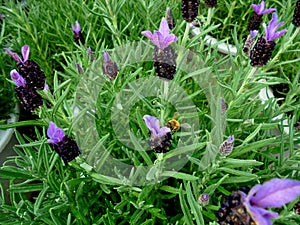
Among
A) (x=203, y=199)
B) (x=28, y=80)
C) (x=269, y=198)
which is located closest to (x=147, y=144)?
(x=203, y=199)

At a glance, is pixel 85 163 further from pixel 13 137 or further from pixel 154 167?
pixel 13 137

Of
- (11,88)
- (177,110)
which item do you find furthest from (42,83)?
(11,88)

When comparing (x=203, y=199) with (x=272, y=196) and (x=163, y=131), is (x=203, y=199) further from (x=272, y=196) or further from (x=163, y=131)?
(x=272, y=196)

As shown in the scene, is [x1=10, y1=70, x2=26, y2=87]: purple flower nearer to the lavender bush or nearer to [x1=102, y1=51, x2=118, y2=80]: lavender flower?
the lavender bush

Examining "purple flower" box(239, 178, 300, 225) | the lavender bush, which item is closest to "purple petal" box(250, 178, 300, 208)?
"purple flower" box(239, 178, 300, 225)

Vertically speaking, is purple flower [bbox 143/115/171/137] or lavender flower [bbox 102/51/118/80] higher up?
purple flower [bbox 143/115/171/137]

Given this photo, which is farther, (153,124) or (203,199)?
(203,199)
